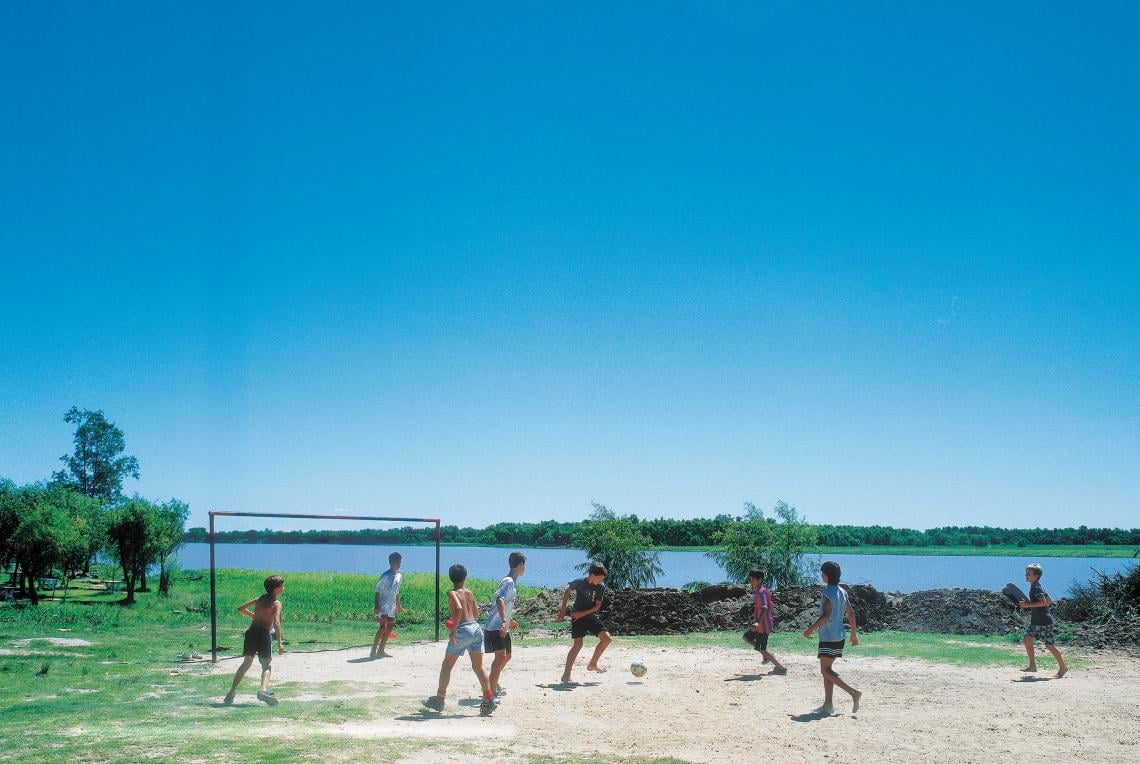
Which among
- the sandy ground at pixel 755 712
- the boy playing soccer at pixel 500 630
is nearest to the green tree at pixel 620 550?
the sandy ground at pixel 755 712

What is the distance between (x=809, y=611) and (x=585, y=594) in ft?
38.4

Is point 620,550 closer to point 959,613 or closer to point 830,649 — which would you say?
point 959,613

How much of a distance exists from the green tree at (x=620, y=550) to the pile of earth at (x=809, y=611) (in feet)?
23.0

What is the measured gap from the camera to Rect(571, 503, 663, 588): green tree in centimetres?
3228

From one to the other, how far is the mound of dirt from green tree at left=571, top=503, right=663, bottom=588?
1124 centimetres

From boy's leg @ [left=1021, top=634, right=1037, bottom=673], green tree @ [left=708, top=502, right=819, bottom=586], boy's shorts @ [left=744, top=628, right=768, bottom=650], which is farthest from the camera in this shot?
green tree @ [left=708, top=502, right=819, bottom=586]

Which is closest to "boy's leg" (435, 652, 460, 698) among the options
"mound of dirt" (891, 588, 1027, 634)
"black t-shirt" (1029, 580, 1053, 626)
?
"black t-shirt" (1029, 580, 1053, 626)

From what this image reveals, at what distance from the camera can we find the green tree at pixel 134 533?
3888cm

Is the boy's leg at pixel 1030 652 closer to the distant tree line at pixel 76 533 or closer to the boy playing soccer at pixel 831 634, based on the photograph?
the boy playing soccer at pixel 831 634

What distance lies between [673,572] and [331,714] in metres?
49.6

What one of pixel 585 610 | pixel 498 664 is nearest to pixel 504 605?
pixel 498 664

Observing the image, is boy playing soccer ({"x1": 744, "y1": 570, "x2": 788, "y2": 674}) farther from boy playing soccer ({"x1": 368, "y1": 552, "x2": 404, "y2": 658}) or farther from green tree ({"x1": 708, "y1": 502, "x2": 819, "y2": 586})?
green tree ({"x1": 708, "y1": 502, "x2": 819, "y2": 586})

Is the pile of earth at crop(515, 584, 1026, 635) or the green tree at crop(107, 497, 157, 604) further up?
the green tree at crop(107, 497, 157, 604)

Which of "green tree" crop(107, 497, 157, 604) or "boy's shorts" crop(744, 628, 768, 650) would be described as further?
"green tree" crop(107, 497, 157, 604)
